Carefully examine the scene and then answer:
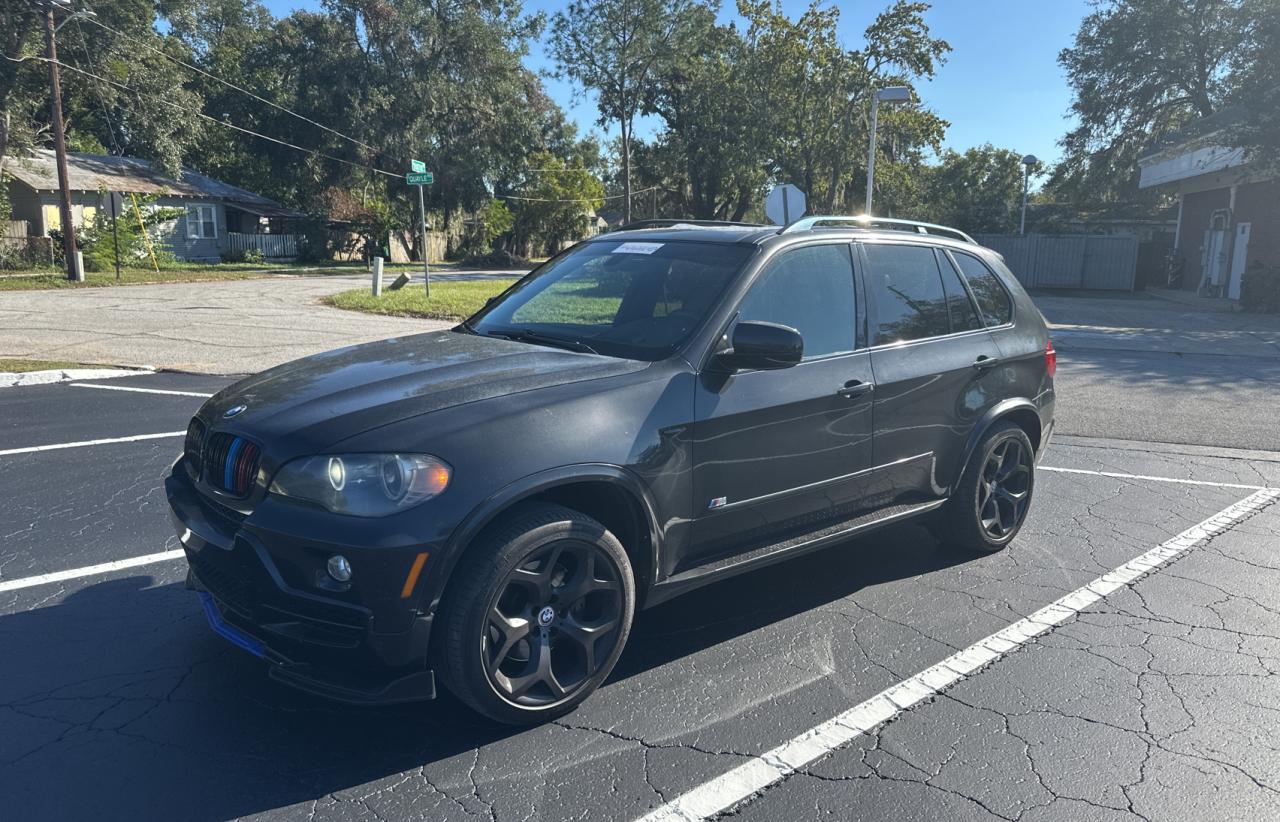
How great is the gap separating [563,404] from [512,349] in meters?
0.78

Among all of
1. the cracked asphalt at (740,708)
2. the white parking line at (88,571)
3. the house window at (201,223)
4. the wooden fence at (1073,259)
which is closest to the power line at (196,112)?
the house window at (201,223)

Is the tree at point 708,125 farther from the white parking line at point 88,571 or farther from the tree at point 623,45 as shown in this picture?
the white parking line at point 88,571

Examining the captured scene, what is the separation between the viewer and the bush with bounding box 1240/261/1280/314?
22078mm

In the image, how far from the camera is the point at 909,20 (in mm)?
37375

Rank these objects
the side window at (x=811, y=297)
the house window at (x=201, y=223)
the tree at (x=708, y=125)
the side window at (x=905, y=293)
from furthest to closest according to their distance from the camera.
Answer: the tree at (x=708, y=125)
the house window at (x=201, y=223)
the side window at (x=905, y=293)
the side window at (x=811, y=297)

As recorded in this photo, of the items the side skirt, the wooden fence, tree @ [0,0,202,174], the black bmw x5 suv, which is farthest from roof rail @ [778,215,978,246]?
tree @ [0,0,202,174]

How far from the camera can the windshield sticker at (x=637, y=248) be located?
4419 millimetres

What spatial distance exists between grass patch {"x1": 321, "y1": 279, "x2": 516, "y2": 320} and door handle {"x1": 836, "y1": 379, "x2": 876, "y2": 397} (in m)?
13.7

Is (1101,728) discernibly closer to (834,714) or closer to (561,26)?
(834,714)

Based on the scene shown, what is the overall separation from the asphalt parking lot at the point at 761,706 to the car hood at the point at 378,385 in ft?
3.41

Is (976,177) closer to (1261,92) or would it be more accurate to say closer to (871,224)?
(1261,92)

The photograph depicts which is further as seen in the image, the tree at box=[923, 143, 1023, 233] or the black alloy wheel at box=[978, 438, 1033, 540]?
the tree at box=[923, 143, 1023, 233]

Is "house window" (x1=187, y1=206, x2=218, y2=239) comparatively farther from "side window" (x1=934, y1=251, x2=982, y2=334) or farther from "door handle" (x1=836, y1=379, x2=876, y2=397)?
"door handle" (x1=836, y1=379, x2=876, y2=397)

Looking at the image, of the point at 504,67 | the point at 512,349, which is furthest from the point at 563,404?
the point at 504,67
